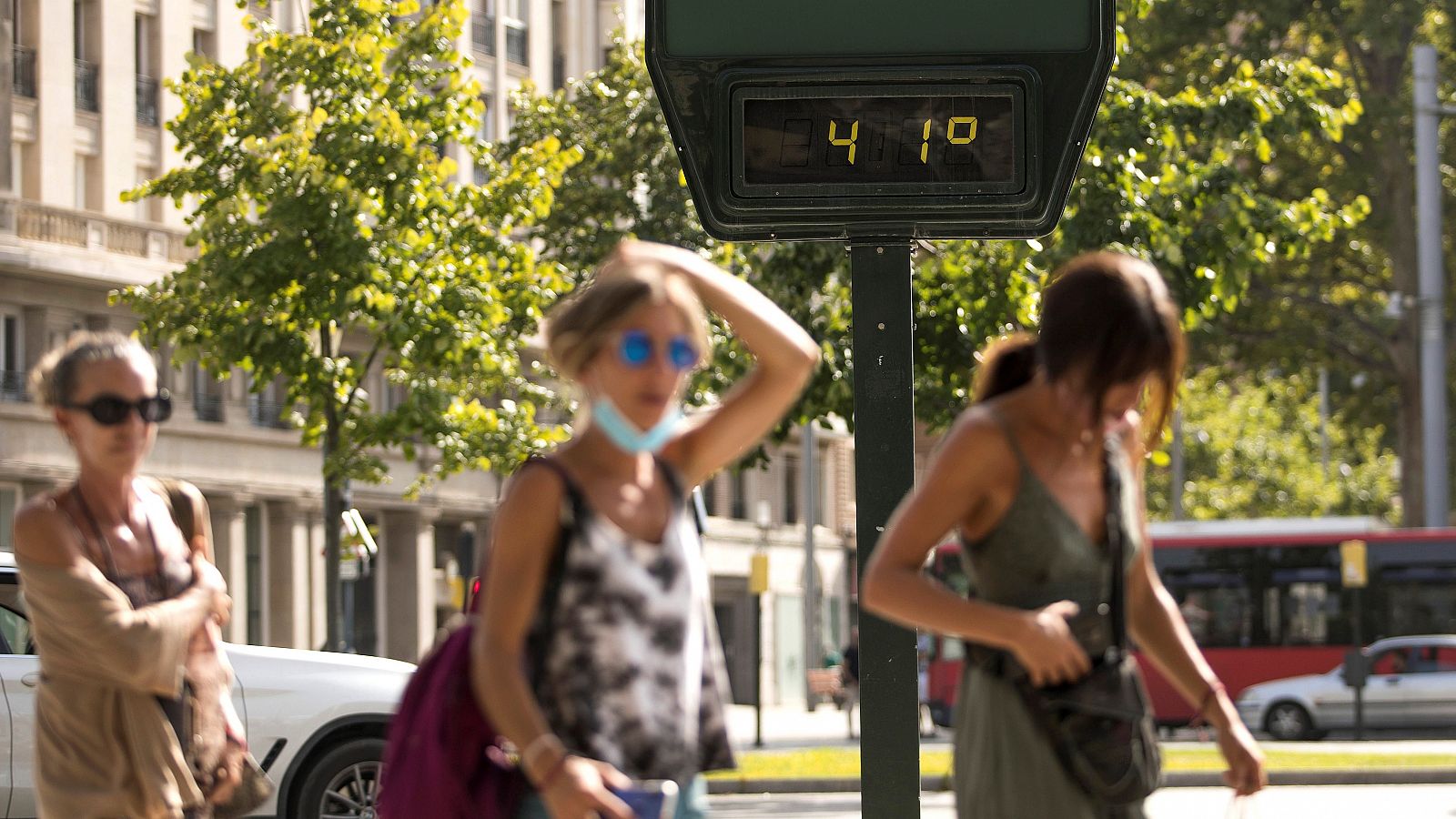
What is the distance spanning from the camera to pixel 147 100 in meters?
39.2

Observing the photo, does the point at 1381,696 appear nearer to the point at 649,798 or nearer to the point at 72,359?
the point at 72,359

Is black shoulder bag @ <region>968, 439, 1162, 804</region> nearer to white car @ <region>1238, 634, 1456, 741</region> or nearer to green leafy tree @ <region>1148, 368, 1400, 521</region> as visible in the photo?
white car @ <region>1238, 634, 1456, 741</region>

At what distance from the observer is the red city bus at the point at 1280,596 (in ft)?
108

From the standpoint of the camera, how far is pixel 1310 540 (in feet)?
111

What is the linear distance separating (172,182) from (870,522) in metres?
17.4

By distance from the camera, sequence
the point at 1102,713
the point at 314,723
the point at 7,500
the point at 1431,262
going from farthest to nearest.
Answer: the point at 7,500
the point at 1431,262
the point at 314,723
the point at 1102,713

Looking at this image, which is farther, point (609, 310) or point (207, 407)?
point (207, 407)

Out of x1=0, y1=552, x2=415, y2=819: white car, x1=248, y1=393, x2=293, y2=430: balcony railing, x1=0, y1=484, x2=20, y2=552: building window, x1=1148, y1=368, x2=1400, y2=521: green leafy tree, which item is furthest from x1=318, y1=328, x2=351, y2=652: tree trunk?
x1=1148, y1=368, x2=1400, y2=521: green leafy tree

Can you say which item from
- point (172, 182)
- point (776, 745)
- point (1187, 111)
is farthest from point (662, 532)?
point (776, 745)

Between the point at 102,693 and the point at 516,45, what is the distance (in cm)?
4526

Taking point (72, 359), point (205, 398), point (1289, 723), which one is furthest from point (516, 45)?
point (72, 359)

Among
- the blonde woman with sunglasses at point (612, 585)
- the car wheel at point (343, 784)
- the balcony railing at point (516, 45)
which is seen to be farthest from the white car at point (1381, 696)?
the blonde woman with sunglasses at point (612, 585)

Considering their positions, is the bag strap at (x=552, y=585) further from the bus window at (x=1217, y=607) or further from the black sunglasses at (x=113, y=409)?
the bus window at (x=1217, y=607)

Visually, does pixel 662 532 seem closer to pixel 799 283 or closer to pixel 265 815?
pixel 265 815
